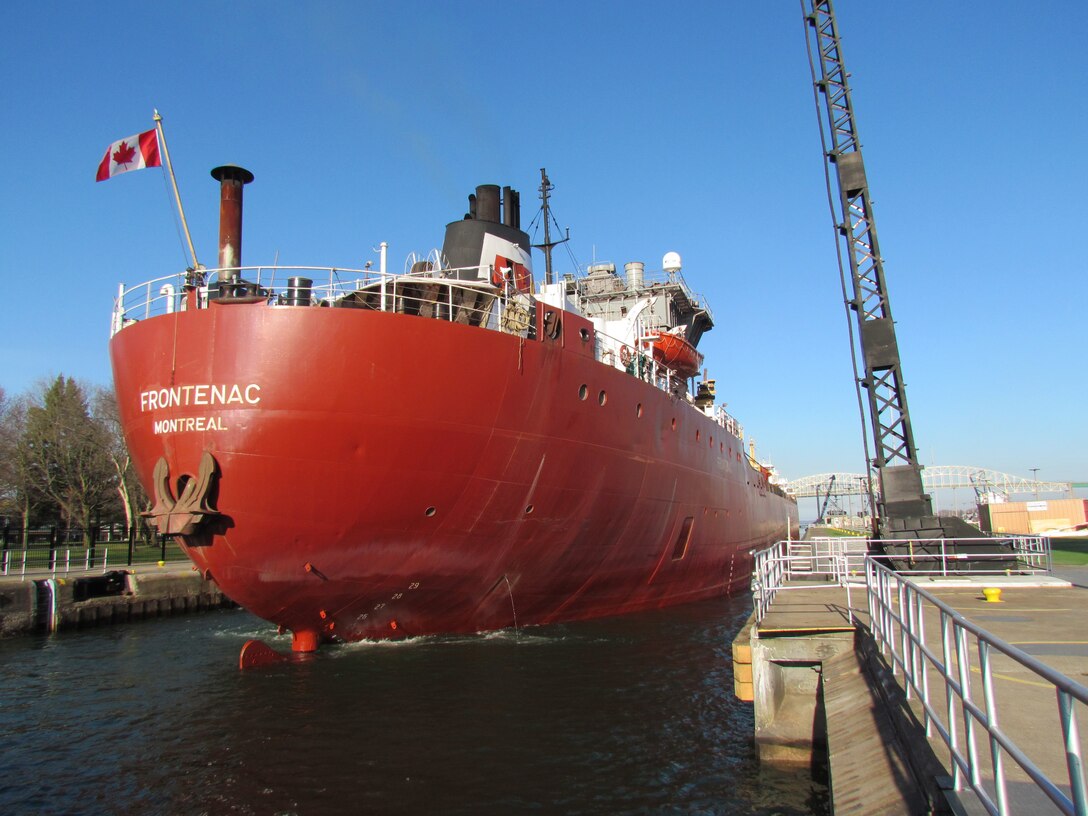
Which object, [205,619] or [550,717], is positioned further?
[205,619]

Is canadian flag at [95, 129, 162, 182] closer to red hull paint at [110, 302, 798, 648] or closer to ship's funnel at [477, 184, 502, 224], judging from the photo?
red hull paint at [110, 302, 798, 648]

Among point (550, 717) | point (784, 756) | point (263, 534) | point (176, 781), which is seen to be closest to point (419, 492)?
Result: point (263, 534)

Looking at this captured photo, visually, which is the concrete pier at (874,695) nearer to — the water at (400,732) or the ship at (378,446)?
the water at (400,732)

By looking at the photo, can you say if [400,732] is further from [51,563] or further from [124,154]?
[51,563]

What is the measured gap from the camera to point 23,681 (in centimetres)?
1177

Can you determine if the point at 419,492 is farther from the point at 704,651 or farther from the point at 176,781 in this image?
the point at 704,651

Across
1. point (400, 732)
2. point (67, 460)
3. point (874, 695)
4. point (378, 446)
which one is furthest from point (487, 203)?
point (67, 460)

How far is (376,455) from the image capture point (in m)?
10.7

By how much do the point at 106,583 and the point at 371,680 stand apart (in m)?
11.7

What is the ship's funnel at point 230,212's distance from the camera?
1231 centimetres

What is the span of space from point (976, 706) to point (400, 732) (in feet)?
21.2

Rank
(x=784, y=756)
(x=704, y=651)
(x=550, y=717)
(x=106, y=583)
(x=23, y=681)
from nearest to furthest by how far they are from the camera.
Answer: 1. (x=784, y=756)
2. (x=550, y=717)
3. (x=23, y=681)
4. (x=704, y=651)
5. (x=106, y=583)

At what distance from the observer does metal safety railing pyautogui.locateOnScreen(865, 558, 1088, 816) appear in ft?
8.17

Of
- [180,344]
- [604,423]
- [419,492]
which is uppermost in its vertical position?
[180,344]
